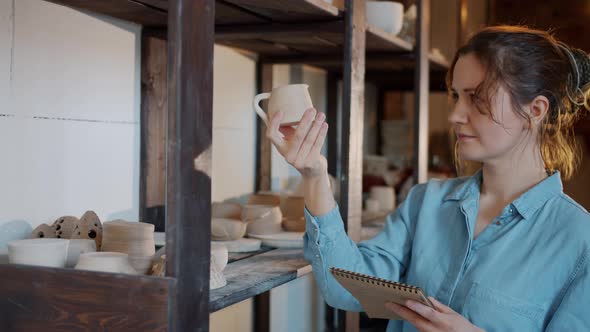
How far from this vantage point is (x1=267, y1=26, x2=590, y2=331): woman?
4.24 ft

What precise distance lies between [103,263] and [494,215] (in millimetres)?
795

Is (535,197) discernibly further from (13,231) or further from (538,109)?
(13,231)

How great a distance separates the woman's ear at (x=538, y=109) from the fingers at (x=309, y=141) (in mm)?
434

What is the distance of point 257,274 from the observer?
4.54 feet

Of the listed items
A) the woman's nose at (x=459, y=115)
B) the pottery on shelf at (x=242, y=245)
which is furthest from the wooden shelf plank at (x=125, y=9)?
the woman's nose at (x=459, y=115)

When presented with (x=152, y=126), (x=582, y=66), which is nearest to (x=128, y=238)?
(x=152, y=126)

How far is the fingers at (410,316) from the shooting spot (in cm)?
127

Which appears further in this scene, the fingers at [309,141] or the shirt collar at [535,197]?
the shirt collar at [535,197]

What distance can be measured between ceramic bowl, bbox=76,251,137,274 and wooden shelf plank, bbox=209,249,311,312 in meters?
0.15

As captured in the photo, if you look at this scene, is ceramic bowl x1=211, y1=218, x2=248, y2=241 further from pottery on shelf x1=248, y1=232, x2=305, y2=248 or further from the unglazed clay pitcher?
the unglazed clay pitcher

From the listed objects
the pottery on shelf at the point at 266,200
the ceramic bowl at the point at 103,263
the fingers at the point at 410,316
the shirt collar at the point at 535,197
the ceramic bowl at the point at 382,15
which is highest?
the ceramic bowl at the point at 382,15

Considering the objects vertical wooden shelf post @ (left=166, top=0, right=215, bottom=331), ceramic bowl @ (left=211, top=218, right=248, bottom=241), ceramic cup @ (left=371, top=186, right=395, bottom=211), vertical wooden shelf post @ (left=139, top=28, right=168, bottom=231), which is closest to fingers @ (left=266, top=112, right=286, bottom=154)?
vertical wooden shelf post @ (left=166, top=0, right=215, bottom=331)

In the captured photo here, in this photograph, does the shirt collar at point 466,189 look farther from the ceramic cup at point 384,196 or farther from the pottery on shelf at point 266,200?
the ceramic cup at point 384,196

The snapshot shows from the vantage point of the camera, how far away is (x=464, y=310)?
135 centimetres
